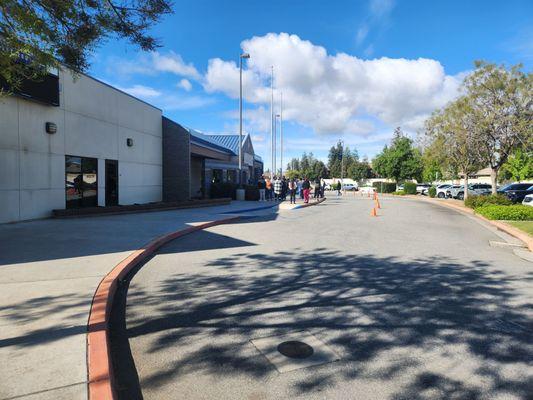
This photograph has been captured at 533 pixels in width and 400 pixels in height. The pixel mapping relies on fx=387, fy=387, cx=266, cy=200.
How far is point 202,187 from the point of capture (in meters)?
27.9

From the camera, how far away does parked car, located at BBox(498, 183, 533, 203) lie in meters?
26.3

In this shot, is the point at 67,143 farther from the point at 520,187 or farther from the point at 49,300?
the point at 520,187

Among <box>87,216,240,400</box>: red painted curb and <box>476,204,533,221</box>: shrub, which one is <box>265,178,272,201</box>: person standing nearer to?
<box>476,204,533,221</box>: shrub

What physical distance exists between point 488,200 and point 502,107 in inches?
195

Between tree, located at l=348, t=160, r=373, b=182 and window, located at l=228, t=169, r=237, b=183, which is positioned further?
tree, located at l=348, t=160, r=373, b=182

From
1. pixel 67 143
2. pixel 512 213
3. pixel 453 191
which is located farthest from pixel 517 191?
pixel 67 143

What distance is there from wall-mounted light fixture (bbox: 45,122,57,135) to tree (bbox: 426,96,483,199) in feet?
65.7

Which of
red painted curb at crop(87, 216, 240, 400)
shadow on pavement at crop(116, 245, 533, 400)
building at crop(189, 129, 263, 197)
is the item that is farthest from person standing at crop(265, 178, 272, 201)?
red painted curb at crop(87, 216, 240, 400)

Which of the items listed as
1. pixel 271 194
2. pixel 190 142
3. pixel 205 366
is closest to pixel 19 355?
pixel 205 366

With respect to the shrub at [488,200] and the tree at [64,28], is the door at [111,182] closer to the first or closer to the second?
the tree at [64,28]

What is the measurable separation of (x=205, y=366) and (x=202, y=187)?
24.8 metres

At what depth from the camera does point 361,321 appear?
4602 millimetres

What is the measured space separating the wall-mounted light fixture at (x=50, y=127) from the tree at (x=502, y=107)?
20.1 metres

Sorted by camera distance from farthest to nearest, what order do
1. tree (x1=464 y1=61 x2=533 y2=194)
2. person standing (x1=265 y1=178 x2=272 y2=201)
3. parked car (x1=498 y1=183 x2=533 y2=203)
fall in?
1. person standing (x1=265 y1=178 x2=272 y2=201)
2. parked car (x1=498 y1=183 x2=533 y2=203)
3. tree (x1=464 y1=61 x2=533 y2=194)
